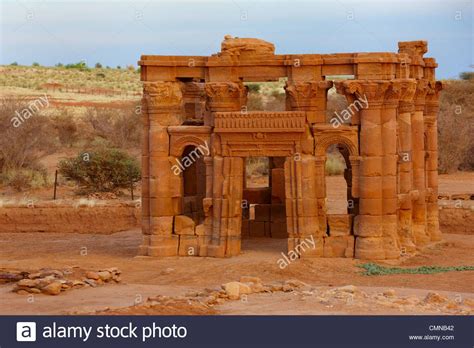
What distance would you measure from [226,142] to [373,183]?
309cm

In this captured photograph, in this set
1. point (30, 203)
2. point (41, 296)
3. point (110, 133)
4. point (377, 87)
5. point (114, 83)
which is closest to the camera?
point (41, 296)

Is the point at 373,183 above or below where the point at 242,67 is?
below

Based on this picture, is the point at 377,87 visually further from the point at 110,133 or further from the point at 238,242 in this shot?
the point at 110,133

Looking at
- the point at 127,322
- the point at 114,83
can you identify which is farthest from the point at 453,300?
the point at 114,83

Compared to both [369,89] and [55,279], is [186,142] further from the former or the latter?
[55,279]

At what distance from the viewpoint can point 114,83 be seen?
74.4 m

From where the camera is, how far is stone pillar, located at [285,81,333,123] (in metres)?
20.7

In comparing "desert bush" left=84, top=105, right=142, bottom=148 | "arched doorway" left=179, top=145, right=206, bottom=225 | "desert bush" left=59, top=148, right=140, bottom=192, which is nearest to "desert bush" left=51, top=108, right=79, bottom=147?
"desert bush" left=84, top=105, right=142, bottom=148

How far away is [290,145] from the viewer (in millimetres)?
20734

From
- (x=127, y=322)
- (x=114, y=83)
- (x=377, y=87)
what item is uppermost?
(x=114, y=83)

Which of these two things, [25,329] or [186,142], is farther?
[186,142]

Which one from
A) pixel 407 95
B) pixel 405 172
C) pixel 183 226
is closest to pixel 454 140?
pixel 405 172

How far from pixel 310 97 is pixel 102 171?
12401 mm

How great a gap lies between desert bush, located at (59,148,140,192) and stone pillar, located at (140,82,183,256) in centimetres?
1008
